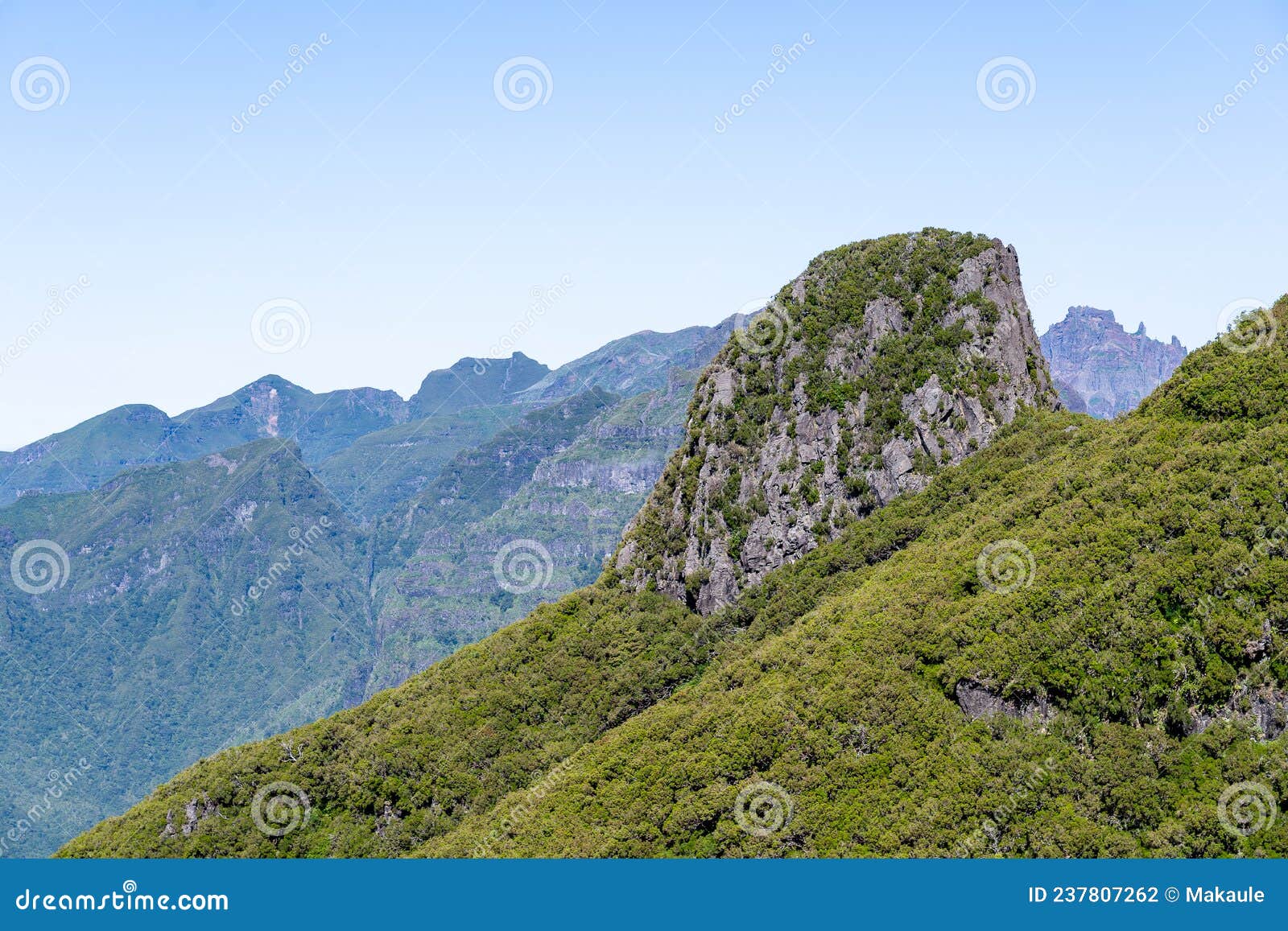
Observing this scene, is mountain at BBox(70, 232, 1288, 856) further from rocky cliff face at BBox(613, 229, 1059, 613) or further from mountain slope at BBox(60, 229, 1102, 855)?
rocky cliff face at BBox(613, 229, 1059, 613)

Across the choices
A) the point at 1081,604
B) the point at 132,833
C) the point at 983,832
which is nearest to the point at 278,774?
the point at 132,833

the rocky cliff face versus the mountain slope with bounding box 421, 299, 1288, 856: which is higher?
the rocky cliff face

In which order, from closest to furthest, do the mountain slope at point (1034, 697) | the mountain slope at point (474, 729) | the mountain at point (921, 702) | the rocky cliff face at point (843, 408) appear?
→ the mountain slope at point (1034, 697) → the mountain at point (921, 702) → the mountain slope at point (474, 729) → the rocky cliff face at point (843, 408)

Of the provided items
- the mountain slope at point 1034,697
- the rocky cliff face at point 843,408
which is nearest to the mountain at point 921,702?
the mountain slope at point 1034,697

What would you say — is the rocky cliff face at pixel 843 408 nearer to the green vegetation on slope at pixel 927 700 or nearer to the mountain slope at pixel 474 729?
the green vegetation on slope at pixel 927 700

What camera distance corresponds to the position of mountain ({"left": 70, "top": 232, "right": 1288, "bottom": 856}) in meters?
60.3

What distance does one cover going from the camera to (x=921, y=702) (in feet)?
234

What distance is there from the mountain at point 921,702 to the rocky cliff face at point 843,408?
9.01 ft

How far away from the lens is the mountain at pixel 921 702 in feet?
198

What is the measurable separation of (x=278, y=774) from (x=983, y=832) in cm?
7564

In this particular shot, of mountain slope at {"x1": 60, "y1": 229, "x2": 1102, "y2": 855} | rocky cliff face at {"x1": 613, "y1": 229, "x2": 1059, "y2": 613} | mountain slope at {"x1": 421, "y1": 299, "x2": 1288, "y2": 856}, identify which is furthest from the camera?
rocky cliff face at {"x1": 613, "y1": 229, "x2": 1059, "y2": 613}

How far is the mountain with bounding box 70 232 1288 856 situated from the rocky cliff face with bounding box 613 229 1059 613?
275cm

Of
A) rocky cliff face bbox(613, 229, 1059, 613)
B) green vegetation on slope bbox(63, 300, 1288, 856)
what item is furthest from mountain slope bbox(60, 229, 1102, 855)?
rocky cliff face bbox(613, 229, 1059, 613)

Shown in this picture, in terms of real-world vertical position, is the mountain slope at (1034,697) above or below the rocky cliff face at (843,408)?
below
